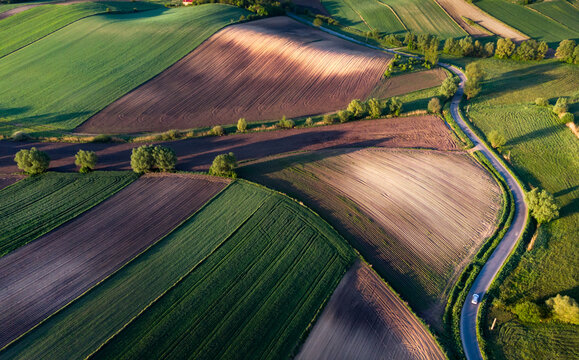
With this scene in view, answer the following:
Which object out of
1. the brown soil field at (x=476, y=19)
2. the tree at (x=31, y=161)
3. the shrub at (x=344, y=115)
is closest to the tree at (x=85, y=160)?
the tree at (x=31, y=161)

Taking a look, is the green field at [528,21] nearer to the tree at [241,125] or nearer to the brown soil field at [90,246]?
the tree at [241,125]

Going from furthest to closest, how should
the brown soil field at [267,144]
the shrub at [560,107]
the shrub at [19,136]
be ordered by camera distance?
the shrub at [560,107] < the shrub at [19,136] < the brown soil field at [267,144]

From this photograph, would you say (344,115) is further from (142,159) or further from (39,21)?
(39,21)

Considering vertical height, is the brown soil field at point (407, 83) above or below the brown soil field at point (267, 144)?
above

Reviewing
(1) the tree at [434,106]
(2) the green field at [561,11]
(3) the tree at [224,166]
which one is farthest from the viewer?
(2) the green field at [561,11]

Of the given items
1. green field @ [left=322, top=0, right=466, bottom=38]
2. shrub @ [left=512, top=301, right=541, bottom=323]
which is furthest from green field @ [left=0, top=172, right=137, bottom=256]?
green field @ [left=322, top=0, right=466, bottom=38]

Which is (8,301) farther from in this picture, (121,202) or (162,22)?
(162,22)

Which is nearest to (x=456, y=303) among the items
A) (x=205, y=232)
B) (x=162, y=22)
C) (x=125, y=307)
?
(x=205, y=232)
